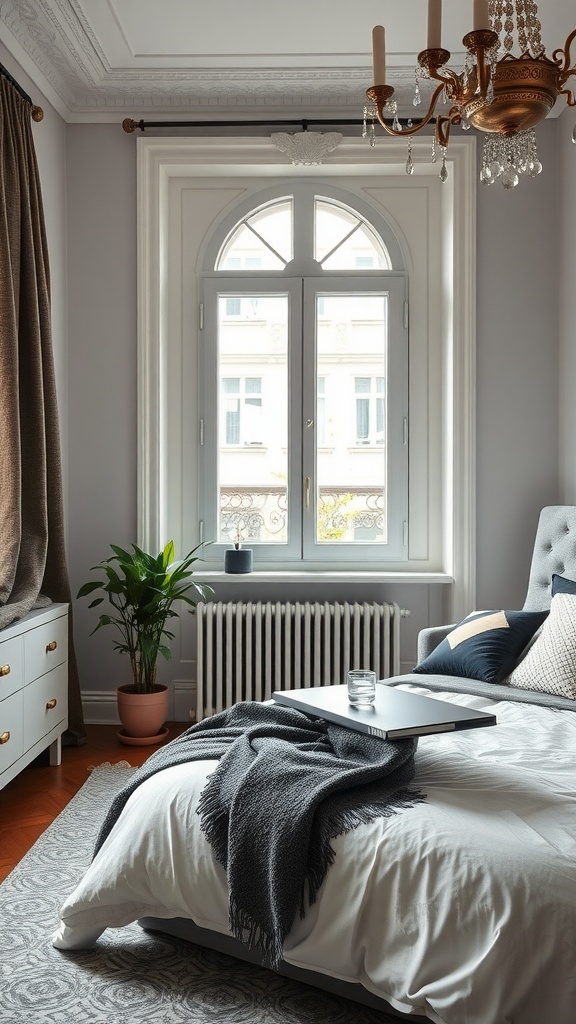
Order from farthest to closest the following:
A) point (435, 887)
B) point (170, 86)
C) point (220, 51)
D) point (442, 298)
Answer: point (442, 298) → point (170, 86) → point (220, 51) → point (435, 887)

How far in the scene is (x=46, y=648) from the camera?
3.33m

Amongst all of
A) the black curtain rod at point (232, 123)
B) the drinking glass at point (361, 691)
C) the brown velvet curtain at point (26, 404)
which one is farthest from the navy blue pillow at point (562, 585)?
the black curtain rod at point (232, 123)

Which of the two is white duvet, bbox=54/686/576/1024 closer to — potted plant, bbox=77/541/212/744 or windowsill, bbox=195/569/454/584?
potted plant, bbox=77/541/212/744

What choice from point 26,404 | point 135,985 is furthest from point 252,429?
point 135,985

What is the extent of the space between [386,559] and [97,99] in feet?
8.45

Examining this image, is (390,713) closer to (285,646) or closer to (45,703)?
(45,703)

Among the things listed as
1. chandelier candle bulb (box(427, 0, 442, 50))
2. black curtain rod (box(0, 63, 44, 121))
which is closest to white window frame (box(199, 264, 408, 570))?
black curtain rod (box(0, 63, 44, 121))

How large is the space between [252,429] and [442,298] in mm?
1134

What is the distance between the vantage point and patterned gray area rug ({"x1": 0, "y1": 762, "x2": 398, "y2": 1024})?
1.79m

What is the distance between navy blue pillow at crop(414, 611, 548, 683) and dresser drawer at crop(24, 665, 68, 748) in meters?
1.42

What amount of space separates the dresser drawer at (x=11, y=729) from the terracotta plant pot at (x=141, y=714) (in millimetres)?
790

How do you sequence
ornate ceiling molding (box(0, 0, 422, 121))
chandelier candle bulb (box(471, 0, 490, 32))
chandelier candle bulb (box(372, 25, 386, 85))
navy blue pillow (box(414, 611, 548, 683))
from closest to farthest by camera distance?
chandelier candle bulb (box(471, 0, 490, 32)) → chandelier candle bulb (box(372, 25, 386, 85)) → navy blue pillow (box(414, 611, 548, 683)) → ornate ceiling molding (box(0, 0, 422, 121))

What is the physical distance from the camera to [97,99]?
4.02 meters

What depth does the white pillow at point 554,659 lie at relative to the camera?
274 cm
